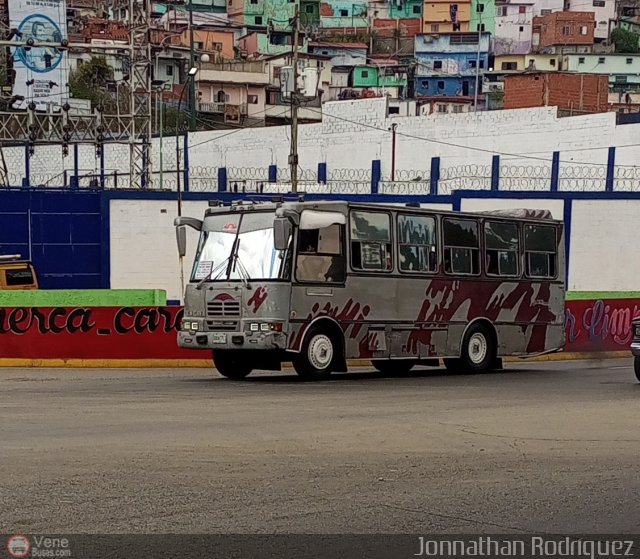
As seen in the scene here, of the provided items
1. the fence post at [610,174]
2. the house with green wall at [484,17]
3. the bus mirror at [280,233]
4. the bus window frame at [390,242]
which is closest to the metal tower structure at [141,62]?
the fence post at [610,174]

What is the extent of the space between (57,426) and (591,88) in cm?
6174

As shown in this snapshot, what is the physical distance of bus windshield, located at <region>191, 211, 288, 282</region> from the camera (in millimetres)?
19609

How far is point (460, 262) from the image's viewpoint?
22250mm

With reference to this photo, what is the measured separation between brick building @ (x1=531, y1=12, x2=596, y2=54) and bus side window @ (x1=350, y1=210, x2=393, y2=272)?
370 feet

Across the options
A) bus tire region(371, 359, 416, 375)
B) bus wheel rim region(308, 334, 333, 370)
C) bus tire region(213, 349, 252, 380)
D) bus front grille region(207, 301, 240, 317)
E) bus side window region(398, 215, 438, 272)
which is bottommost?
bus tire region(371, 359, 416, 375)

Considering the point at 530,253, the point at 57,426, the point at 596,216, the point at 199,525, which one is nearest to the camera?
the point at 199,525

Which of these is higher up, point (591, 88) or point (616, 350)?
point (591, 88)

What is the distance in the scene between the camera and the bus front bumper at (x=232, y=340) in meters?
19.3

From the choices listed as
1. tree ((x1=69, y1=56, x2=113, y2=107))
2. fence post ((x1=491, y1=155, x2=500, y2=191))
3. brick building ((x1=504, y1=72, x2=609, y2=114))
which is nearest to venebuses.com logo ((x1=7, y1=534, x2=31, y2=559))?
fence post ((x1=491, y1=155, x2=500, y2=191))

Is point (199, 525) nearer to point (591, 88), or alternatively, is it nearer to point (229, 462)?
point (229, 462)

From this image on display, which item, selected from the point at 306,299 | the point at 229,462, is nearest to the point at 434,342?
the point at 306,299

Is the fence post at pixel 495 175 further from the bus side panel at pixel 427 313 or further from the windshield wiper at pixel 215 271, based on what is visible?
the windshield wiper at pixel 215 271

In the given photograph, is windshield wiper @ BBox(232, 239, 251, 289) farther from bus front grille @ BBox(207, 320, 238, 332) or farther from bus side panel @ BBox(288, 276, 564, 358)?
bus side panel @ BBox(288, 276, 564, 358)

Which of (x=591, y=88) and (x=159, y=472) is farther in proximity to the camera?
(x=591, y=88)
